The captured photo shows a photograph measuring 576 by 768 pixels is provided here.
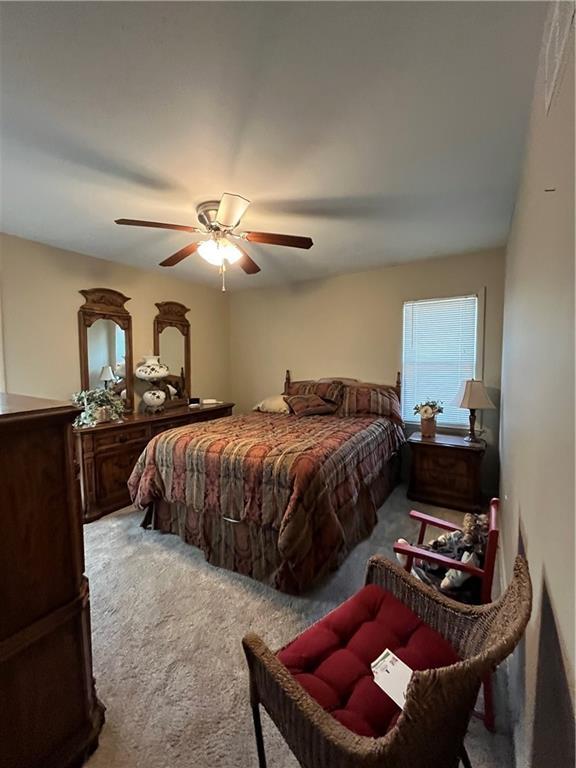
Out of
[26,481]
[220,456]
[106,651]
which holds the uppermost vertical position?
[26,481]

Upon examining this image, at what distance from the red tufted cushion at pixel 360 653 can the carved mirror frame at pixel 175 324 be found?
3.36m

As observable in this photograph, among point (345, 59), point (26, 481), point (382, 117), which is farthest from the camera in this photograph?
point (382, 117)

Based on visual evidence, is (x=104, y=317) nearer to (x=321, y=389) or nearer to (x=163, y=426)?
(x=163, y=426)

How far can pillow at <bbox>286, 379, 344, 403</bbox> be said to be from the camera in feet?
13.1

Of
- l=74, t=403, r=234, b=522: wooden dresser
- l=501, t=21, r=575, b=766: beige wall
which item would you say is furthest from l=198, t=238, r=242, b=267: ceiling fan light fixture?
l=74, t=403, r=234, b=522: wooden dresser

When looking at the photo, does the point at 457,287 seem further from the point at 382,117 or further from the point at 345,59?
the point at 345,59

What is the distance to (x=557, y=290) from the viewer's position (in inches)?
36.5

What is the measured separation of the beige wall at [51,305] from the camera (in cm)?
298

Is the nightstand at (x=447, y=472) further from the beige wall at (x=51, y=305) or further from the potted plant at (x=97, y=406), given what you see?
the beige wall at (x=51, y=305)

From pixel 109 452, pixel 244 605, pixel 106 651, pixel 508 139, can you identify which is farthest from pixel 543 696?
pixel 109 452

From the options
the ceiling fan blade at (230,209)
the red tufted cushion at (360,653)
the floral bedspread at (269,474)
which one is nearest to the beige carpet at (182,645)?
the floral bedspread at (269,474)

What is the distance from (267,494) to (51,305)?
110 inches

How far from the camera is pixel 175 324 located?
4453 millimetres

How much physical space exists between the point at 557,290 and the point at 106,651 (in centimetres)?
240
